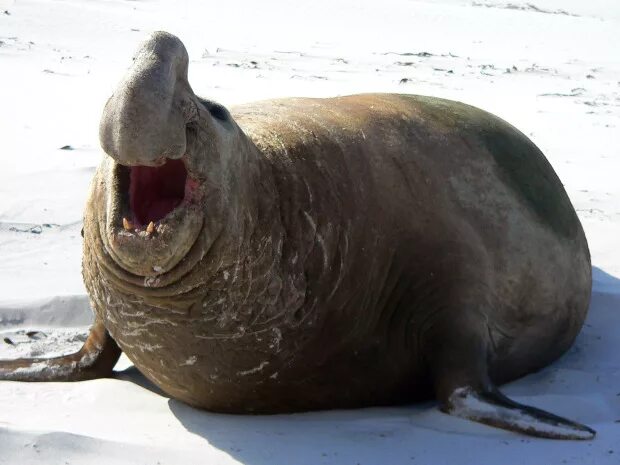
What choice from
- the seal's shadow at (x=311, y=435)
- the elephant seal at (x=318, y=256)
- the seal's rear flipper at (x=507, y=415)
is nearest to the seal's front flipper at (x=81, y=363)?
the elephant seal at (x=318, y=256)

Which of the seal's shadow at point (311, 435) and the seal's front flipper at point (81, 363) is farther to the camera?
the seal's front flipper at point (81, 363)

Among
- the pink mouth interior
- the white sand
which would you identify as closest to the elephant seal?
the pink mouth interior

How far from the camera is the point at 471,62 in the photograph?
13.2 meters

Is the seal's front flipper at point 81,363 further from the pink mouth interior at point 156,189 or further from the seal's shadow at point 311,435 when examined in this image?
the pink mouth interior at point 156,189

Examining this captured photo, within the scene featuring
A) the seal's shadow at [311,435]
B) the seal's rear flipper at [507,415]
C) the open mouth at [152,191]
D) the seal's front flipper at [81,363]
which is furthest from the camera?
the seal's front flipper at [81,363]

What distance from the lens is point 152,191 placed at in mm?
3541

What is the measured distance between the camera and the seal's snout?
10.4 ft

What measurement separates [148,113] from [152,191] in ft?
1.34

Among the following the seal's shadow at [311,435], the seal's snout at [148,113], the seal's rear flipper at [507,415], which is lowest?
the seal's shadow at [311,435]

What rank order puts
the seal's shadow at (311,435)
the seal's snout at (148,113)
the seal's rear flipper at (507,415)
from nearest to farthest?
the seal's snout at (148,113), the seal's shadow at (311,435), the seal's rear flipper at (507,415)

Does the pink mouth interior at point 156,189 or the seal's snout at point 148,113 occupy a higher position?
the seal's snout at point 148,113

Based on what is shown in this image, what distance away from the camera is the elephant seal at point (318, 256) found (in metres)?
3.50

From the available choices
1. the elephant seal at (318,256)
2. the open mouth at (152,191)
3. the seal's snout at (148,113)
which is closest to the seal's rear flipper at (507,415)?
the elephant seal at (318,256)

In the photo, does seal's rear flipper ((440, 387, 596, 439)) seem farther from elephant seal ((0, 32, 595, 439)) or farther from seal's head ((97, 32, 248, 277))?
seal's head ((97, 32, 248, 277))
